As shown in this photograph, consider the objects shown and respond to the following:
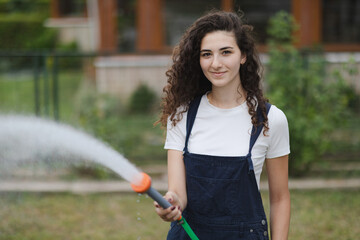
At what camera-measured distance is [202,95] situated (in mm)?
2242

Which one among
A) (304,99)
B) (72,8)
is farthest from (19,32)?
(304,99)

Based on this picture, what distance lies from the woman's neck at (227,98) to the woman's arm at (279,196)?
284 mm

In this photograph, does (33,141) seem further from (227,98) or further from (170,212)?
(170,212)

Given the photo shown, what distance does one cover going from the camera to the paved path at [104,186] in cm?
567

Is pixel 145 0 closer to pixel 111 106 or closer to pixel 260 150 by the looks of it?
pixel 111 106

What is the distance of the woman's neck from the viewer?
2.14m

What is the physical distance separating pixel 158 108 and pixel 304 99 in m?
2.07

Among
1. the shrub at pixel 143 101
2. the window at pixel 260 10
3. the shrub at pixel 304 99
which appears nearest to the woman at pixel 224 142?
the shrub at pixel 304 99

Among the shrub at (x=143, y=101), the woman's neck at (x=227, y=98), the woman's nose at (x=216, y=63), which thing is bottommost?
Answer: the shrub at (x=143, y=101)

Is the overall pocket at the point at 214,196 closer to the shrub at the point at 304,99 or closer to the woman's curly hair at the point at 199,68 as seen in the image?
the woman's curly hair at the point at 199,68

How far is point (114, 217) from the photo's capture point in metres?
5.00

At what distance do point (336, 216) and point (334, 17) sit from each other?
19.7ft

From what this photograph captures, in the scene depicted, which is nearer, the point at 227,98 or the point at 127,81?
the point at 227,98

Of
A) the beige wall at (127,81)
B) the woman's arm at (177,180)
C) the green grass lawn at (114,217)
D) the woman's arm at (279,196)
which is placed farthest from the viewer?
the beige wall at (127,81)
